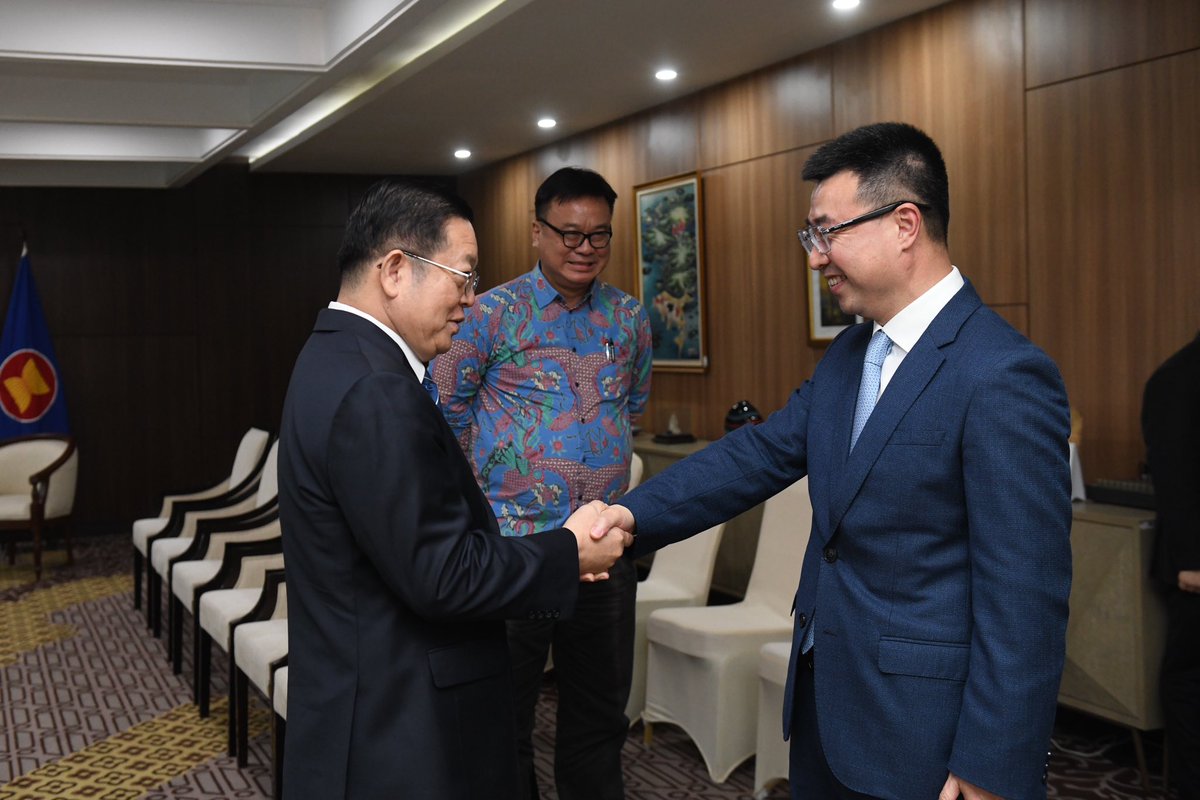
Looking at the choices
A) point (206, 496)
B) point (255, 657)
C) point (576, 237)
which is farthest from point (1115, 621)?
point (206, 496)

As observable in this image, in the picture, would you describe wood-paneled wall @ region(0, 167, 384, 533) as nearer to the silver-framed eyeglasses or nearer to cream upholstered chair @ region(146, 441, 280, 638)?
cream upholstered chair @ region(146, 441, 280, 638)

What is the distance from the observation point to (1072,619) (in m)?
4.26

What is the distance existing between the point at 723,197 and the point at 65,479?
5.27 meters

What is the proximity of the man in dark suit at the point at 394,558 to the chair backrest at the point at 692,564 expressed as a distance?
8.90ft

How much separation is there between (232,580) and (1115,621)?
→ 12.1ft

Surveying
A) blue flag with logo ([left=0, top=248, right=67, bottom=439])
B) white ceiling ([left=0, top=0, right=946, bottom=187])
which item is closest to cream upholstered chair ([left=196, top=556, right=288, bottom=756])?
white ceiling ([left=0, top=0, right=946, bottom=187])

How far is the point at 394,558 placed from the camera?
174cm

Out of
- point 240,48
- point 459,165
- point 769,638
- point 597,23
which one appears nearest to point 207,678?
point 769,638

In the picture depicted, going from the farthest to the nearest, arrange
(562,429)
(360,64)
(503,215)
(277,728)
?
(503,215)
(360,64)
(277,728)
(562,429)

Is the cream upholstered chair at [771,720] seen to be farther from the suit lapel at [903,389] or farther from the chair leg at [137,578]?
the chair leg at [137,578]

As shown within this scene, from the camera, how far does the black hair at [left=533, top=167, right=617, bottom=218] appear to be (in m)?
3.08

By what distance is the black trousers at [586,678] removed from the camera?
3025mm

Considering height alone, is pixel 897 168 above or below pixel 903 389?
above

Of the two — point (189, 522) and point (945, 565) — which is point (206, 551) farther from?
point (945, 565)
